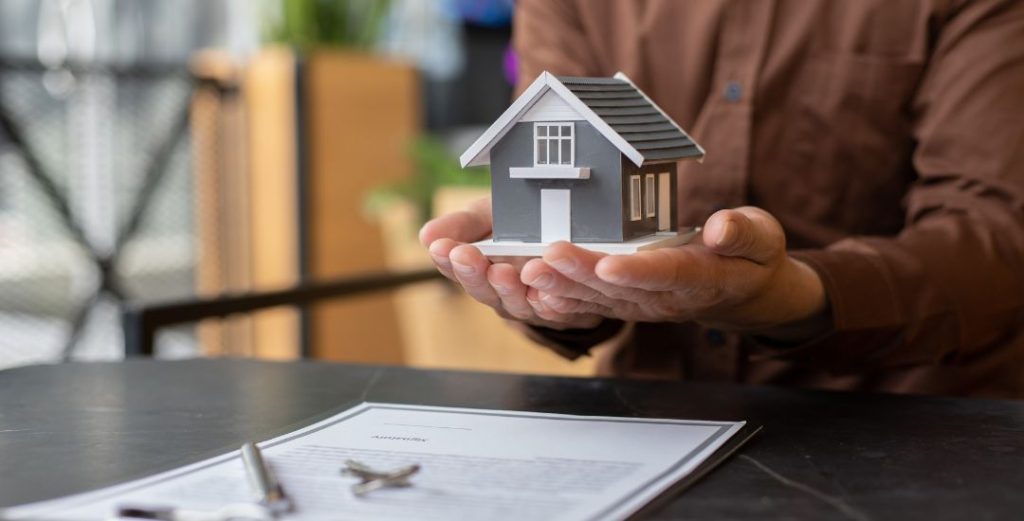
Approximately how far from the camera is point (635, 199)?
809 millimetres

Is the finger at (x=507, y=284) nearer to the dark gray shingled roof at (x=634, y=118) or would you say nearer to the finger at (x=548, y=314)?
Result: the finger at (x=548, y=314)

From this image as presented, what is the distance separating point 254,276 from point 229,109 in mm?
445

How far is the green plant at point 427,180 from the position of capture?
8.57ft

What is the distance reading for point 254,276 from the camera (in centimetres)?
292

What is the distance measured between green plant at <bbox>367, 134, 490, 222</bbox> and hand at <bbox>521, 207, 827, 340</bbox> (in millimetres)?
1722

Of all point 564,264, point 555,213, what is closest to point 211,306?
point 555,213

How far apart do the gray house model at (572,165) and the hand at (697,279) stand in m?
0.05

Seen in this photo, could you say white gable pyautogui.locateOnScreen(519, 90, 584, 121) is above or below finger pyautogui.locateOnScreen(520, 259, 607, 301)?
above

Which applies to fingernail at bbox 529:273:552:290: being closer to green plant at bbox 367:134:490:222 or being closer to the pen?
the pen

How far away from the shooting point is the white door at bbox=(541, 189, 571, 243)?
31.5 inches

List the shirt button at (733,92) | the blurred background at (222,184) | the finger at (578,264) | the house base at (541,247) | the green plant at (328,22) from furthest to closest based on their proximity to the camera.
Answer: the green plant at (328,22) < the blurred background at (222,184) < the shirt button at (733,92) < the house base at (541,247) < the finger at (578,264)

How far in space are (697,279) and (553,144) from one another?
0.53ft

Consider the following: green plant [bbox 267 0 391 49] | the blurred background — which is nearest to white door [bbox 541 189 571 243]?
the blurred background

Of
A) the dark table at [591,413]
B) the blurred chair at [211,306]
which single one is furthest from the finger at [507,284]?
the blurred chair at [211,306]
